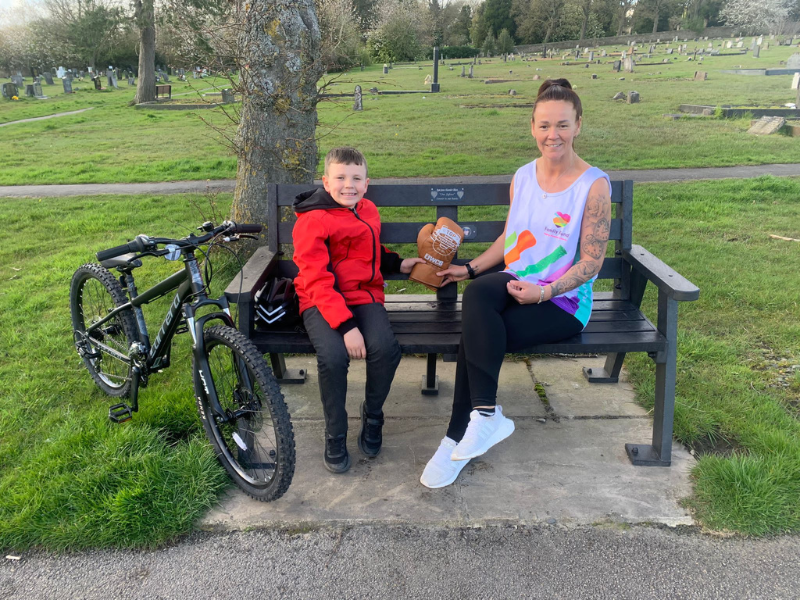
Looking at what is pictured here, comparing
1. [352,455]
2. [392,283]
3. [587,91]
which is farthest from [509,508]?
[587,91]

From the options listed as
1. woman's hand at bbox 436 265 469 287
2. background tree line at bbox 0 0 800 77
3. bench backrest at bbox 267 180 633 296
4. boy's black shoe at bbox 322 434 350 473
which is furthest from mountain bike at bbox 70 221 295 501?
background tree line at bbox 0 0 800 77

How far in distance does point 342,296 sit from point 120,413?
1244 mm

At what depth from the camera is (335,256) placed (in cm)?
294

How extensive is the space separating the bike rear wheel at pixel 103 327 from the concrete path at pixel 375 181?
5235 millimetres

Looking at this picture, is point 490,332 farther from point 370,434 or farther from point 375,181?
point 375,181

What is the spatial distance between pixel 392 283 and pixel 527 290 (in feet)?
9.06

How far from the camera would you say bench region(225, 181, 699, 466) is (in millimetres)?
2816

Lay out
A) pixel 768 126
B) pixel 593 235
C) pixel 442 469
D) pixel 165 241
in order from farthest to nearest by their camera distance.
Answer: pixel 768 126
pixel 593 235
pixel 442 469
pixel 165 241

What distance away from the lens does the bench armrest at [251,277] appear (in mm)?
2834

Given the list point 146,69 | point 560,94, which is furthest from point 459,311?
point 146,69

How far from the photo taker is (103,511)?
248 centimetres

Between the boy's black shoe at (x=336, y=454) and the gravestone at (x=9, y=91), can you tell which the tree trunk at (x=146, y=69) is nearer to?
the gravestone at (x=9, y=91)

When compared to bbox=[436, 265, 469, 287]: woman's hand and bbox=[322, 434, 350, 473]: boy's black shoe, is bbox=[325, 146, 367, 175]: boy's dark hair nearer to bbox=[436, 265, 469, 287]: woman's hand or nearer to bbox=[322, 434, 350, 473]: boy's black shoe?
bbox=[436, 265, 469, 287]: woman's hand

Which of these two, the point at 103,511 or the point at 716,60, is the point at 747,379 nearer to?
the point at 103,511
